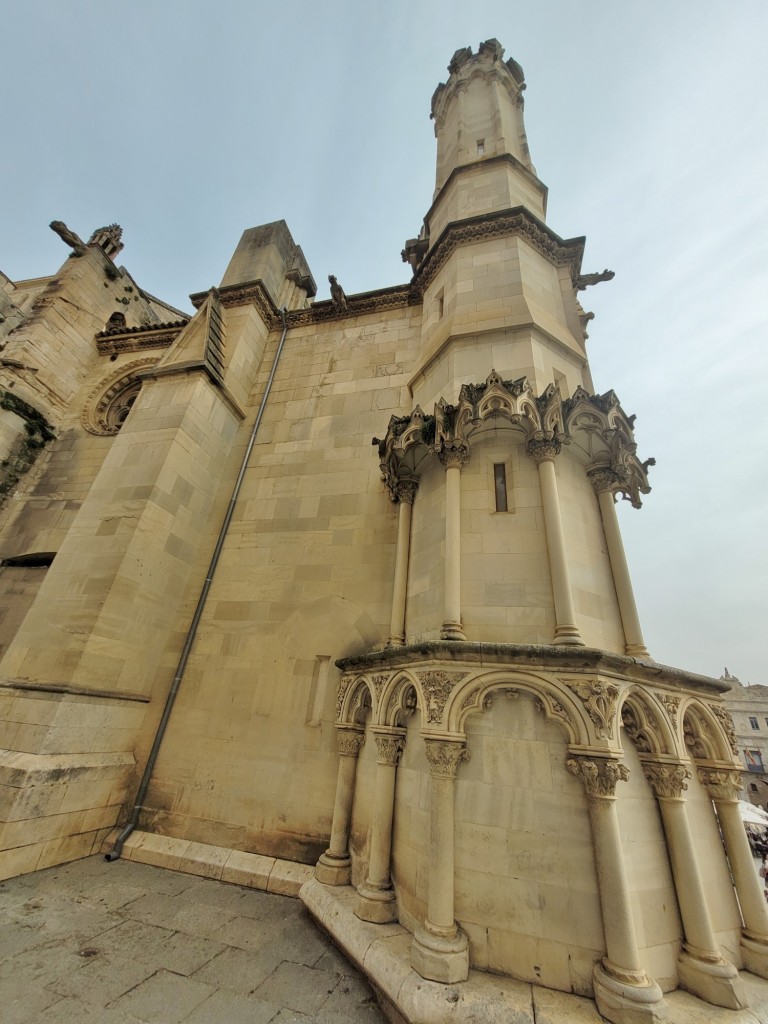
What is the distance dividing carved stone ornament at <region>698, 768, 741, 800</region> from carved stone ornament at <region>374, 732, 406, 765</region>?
9.21 ft

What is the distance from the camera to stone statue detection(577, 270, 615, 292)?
26.6 ft

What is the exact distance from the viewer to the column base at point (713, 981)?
9.03ft

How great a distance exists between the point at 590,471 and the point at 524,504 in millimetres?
1301

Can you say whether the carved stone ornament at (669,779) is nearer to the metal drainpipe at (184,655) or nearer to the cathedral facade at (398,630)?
the cathedral facade at (398,630)

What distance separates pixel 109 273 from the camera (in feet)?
39.7

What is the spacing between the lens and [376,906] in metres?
3.53

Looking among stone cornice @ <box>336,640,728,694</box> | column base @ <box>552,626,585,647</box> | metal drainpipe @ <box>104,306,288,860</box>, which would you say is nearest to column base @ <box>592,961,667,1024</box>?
stone cornice @ <box>336,640,728,694</box>

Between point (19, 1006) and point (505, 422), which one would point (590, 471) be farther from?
point (19, 1006)

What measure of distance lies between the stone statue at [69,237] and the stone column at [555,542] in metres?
13.9

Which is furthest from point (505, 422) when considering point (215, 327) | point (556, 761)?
point (215, 327)

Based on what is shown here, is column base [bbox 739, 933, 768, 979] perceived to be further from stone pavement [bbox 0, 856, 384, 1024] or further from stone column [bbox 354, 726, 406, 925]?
stone pavement [bbox 0, 856, 384, 1024]

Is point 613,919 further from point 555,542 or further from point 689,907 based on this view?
point 555,542

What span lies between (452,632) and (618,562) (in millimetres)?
2236

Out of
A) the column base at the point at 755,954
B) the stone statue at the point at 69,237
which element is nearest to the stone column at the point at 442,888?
the column base at the point at 755,954
